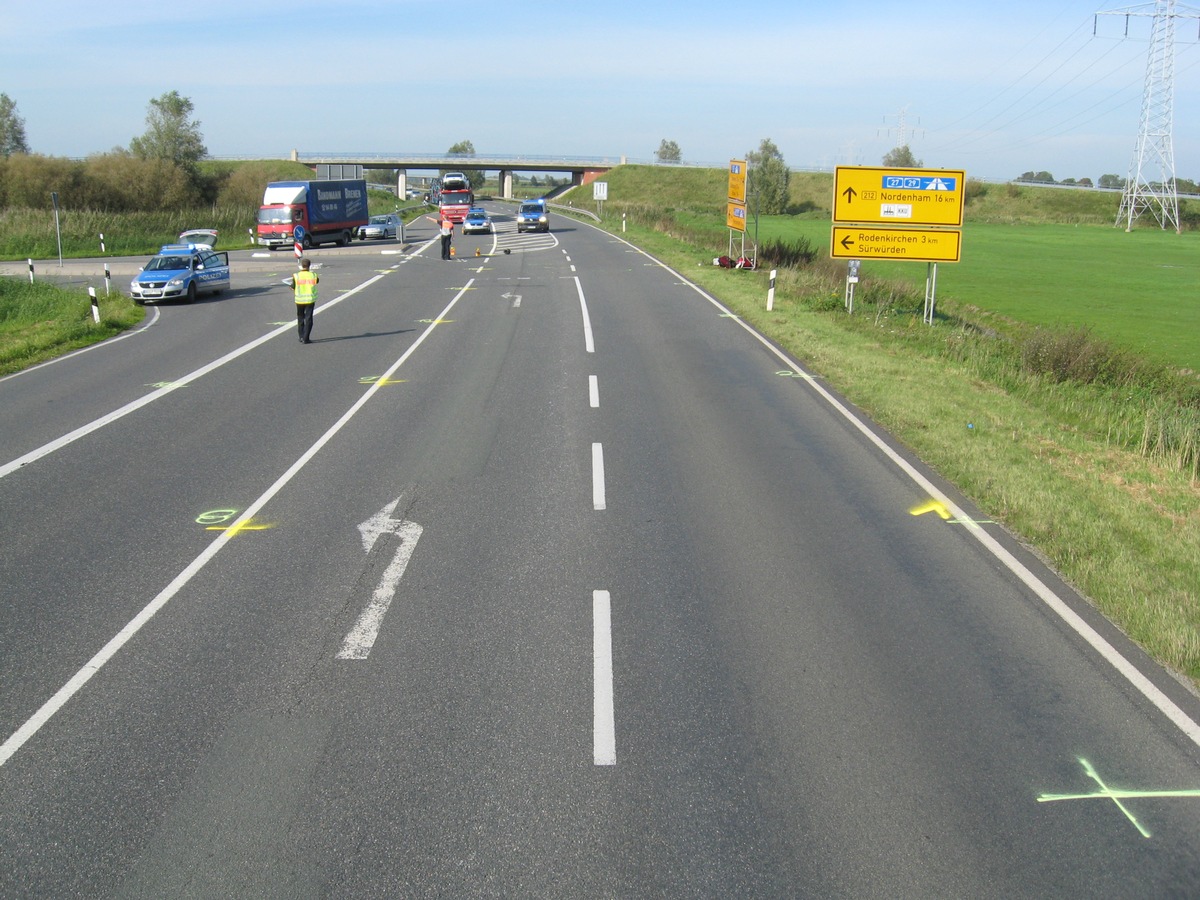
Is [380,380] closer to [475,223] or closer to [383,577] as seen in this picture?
[383,577]

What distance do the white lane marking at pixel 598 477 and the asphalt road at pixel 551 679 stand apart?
5 cm

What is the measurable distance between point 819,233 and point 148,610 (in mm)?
67475

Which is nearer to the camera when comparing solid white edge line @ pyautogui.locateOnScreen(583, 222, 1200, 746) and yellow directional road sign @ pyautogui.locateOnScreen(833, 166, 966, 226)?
solid white edge line @ pyautogui.locateOnScreen(583, 222, 1200, 746)

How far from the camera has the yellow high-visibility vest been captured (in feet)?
64.6

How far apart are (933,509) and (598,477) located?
369 centimetres

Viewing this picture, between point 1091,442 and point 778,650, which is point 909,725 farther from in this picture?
point 1091,442

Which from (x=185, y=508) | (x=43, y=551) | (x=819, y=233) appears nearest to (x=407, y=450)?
(x=185, y=508)

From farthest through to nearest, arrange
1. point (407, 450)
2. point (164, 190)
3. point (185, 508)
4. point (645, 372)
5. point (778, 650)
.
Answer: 1. point (164, 190)
2. point (645, 372)
3. point (407, 450)
4. point (185, 508)
5. point (778, 650)

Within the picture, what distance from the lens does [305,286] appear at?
1995cm

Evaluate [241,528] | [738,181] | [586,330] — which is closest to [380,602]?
[241,528]

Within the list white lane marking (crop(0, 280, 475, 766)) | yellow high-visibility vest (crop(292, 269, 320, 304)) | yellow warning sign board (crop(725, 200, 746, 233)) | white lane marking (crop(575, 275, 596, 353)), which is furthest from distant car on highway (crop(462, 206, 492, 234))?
white lane marking (crop(0, 280, 475, 766))

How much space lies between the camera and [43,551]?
903cm

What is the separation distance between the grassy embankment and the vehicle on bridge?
660 inches

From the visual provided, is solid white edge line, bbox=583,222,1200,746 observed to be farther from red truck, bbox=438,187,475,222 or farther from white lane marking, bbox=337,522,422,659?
red truck, bbox=438,187,475,222
